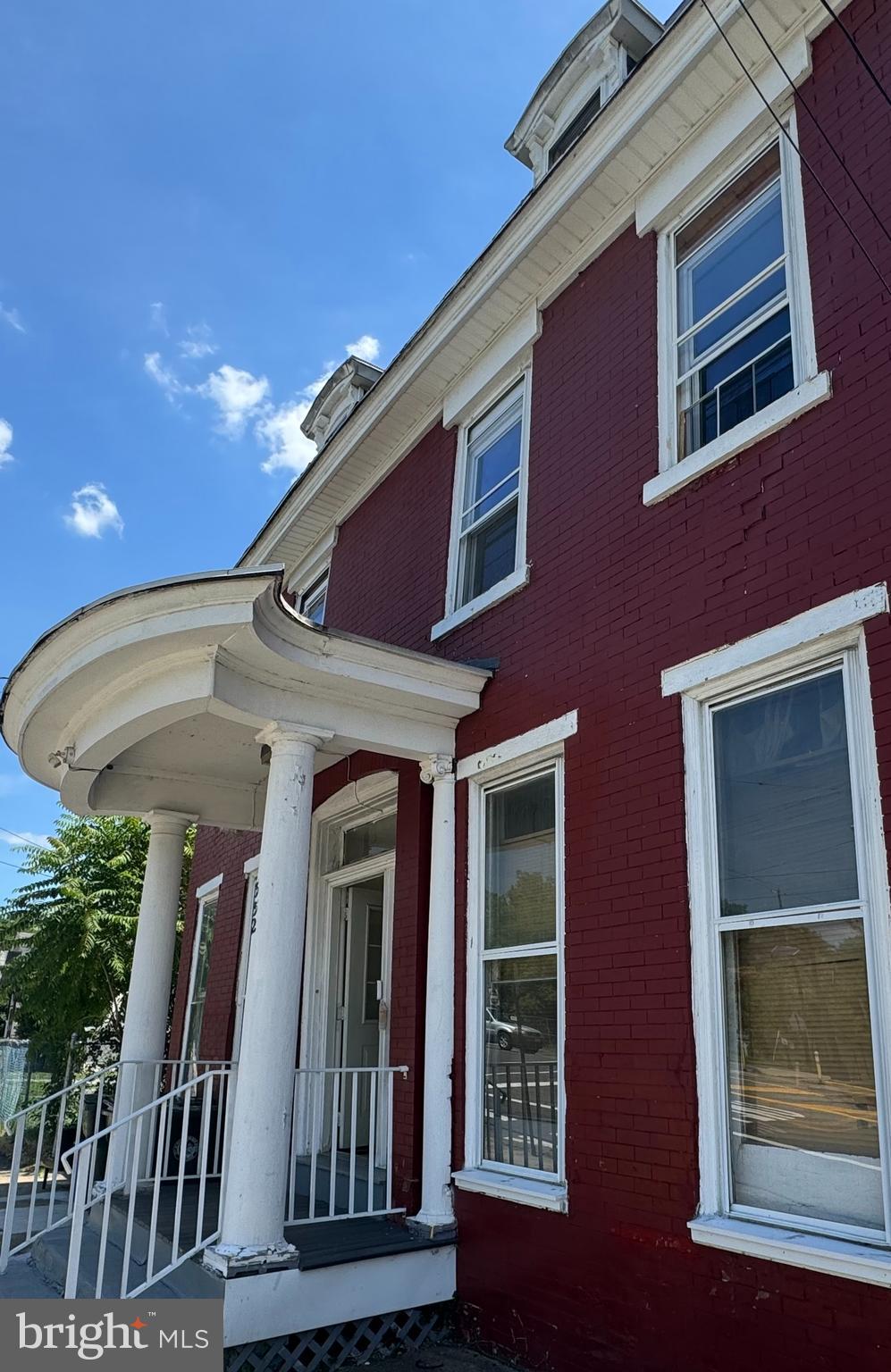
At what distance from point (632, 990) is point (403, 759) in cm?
288

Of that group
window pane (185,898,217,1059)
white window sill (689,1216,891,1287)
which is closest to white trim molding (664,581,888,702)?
white window sill (689,1216,891,1287)

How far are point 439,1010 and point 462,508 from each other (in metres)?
3.59

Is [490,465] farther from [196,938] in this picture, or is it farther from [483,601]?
[196,938]

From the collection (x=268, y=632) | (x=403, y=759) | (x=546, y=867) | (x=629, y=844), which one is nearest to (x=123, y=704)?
(x=268, y=632)

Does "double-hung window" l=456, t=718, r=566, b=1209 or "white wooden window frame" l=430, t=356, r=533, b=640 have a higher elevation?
"white wooden window frame" l=430, t=356, r=533, b=640

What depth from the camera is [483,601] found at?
6.69 meters

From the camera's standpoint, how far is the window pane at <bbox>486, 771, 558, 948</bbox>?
5.70 m

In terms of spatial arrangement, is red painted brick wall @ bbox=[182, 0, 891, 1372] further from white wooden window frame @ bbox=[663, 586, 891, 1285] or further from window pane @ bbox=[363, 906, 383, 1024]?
window pane @ bbox=[363, 906, 383, 1024]

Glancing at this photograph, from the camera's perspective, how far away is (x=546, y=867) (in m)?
5.73

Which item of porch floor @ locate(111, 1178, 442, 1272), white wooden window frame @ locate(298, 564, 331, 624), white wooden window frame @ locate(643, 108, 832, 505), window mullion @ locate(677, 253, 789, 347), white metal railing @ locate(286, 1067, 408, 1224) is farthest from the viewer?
white wooden window frame @ locate(298, 564, 331, 624)

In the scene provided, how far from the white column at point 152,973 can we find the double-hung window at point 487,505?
2.97m

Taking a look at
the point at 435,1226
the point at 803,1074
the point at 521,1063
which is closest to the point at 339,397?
the point at 521,1063

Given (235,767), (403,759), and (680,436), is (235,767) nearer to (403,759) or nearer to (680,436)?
(403,759)

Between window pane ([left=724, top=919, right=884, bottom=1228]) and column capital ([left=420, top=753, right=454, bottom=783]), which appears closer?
window pane ([left=724, top=919, right=884, bottom=1228])
